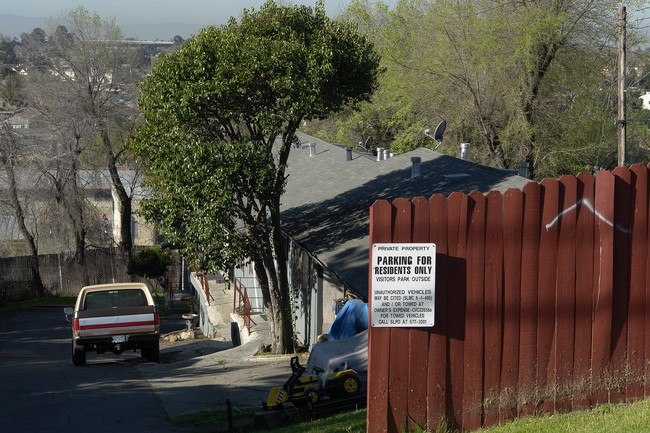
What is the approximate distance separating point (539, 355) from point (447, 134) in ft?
89.8

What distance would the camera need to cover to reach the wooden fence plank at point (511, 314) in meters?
7.17

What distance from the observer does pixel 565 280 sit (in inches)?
286

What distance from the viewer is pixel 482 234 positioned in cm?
711

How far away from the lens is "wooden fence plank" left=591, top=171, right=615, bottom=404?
7.28 meters

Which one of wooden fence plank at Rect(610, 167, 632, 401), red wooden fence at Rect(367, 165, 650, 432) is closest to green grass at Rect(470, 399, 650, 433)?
red wooden fence at Rect(367, 165, 650, 432)

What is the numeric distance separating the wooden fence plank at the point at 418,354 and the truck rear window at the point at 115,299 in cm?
1191

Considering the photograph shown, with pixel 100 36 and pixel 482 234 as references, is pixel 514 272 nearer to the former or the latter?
pixel 482 234

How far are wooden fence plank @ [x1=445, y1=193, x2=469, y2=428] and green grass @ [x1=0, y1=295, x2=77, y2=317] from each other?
30701mm

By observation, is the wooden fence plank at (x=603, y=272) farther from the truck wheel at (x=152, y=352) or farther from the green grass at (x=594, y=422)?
the truck wheel at (x=152, y=352)

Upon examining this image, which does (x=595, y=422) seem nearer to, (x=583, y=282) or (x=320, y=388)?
(x=583, y=282)

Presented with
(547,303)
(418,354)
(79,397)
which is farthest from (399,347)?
(79,397)

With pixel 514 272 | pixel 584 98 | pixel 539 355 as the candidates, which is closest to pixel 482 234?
pixel 514 272

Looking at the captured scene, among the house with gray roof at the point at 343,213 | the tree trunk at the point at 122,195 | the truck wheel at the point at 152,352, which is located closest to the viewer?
the house with gray roof at the point at 343,213

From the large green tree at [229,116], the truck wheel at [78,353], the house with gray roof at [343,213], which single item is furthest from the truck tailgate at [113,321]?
the house with gray roof at [343,213]
